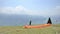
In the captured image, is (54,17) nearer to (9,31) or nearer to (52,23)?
(52,23)

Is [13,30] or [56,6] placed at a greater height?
[56,6]

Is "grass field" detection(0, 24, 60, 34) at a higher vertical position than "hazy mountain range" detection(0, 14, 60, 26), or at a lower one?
lower

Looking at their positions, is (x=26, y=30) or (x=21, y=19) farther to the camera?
(x=21, y=19)

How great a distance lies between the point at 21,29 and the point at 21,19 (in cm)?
54

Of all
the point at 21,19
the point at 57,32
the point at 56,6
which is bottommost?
the point at 57,32

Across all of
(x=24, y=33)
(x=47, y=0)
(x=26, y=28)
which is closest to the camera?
(x=24, y=33)

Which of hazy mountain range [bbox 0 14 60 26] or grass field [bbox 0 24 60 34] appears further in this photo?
hazy mountain range [bbox 0 14 60 26]

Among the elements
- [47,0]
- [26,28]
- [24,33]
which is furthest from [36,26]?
[47,0]

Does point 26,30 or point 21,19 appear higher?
point 21,19

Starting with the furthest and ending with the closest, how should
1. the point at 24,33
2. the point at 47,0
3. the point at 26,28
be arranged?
the point at 47,0 < the point at 26,28 < the point at 24,33

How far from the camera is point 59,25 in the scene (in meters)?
5.87

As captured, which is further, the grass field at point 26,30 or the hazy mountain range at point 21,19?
the hazy mountain range at point 21,19

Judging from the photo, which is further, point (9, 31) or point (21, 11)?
point (21, 11)

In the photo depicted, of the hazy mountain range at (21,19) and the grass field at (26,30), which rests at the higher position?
the hazy mountain range at (21,19)
